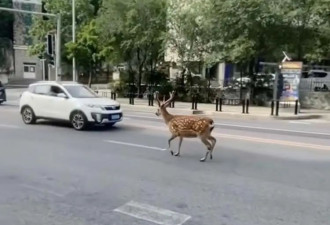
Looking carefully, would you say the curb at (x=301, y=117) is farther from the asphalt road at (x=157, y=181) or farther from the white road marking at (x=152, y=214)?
the white road marking at (x=152, y=214)

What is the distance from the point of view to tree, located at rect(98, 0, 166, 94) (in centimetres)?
2652

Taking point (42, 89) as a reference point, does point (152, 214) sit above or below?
below

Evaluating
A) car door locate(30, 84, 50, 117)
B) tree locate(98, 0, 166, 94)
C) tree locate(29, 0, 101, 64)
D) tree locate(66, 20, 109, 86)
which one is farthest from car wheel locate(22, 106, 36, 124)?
tree locate(29, 0, 101, 64)

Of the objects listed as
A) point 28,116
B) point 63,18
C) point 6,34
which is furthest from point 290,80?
point 6,34

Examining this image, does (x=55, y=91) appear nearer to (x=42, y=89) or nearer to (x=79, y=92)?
(x=42, y=89)

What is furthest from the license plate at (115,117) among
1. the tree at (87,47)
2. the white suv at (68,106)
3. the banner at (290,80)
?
the tree at (87,47)

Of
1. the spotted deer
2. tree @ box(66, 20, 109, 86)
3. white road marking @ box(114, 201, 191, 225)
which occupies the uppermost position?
tree @ box(66, 20, 109, 86)

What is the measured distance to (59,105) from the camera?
1373cm

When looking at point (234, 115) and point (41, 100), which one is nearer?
point (41, 100)

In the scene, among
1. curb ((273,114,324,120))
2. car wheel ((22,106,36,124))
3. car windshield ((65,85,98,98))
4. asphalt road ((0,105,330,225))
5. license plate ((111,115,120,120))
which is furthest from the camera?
curb ((273,114,324,120))

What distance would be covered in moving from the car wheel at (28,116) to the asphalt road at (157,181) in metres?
2.40

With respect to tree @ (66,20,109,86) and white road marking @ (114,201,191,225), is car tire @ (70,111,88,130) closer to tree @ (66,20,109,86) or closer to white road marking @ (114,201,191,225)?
white road marking @ (114,201,191,225)

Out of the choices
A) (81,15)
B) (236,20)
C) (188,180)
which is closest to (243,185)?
(188,180)

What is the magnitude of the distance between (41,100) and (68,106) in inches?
54.4
